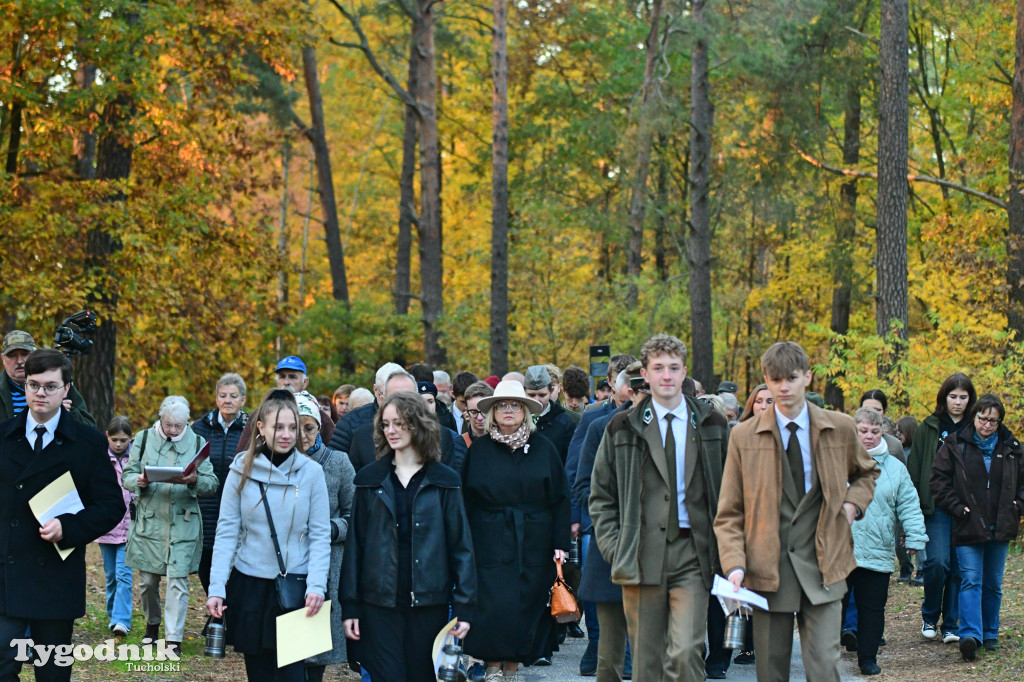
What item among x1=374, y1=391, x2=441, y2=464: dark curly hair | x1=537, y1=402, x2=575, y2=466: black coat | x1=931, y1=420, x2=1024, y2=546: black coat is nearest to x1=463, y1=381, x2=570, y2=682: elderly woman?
x1=374, y1=391, x2=441, y2=464: dark curly hair

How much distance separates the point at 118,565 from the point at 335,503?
4.09 meters

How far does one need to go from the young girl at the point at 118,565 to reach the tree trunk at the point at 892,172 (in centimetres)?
1231

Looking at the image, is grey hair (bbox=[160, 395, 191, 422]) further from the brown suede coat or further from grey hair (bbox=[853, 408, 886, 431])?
grey hair (bbox=[853, 408, 886, 431])

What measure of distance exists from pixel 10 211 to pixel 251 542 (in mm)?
10902

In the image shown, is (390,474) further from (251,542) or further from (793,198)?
(793,198)

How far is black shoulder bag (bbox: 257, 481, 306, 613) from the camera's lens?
259 inches

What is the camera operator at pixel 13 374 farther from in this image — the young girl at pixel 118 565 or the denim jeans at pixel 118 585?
the denim jeans at pixel 118 585

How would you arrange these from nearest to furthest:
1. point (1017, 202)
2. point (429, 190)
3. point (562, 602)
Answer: point (562, 602)
point (1017, 202)
point (429, 190)

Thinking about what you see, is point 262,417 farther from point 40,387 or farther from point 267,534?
point 40,387

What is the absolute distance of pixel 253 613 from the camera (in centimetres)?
660

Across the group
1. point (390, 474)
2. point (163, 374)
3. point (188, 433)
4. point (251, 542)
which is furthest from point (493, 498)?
point (163, 374)

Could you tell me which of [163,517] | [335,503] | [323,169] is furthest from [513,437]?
[323,169]

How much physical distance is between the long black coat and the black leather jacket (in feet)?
3.22

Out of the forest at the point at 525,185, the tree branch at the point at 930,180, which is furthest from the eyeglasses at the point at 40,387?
the tree branch at the point at 930,180
